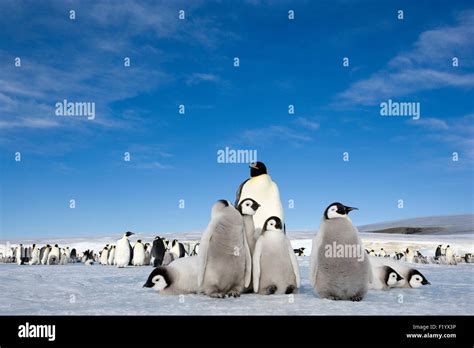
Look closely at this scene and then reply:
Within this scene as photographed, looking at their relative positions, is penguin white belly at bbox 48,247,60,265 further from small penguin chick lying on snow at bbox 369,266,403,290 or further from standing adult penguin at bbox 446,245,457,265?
small penguin chick lying on snow at bbox 369,266,403,290

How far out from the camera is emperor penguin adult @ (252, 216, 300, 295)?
205 inches

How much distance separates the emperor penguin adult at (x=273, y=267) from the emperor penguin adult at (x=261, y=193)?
1.17 m

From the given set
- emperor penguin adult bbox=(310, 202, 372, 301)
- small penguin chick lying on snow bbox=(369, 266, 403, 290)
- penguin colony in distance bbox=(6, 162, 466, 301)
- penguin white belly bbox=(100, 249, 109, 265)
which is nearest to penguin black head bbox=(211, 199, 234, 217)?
penguin colony in distance bbox=(6, 162, 466, 301)

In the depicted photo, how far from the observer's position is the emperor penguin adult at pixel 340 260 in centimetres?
471

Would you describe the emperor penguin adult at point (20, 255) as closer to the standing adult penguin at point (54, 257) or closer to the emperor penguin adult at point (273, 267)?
the standing adult penguin at point (54, 257)

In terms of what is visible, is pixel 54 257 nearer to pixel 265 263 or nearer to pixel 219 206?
pixel 219 206

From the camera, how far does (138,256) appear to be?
45.5ft

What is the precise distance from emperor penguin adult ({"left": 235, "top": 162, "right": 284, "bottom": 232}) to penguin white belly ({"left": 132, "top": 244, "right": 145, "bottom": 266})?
7.30 meters

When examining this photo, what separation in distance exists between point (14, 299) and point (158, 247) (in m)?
8.65

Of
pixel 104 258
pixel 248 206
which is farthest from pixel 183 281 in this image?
pixel 104 258

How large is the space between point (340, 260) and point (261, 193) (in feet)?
7.26

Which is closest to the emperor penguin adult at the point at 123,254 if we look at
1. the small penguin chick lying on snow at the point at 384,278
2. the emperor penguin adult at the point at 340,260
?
the small penguin chick lying on snow at the point at 384,278

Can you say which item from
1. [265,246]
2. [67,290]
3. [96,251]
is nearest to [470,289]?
[265,246]

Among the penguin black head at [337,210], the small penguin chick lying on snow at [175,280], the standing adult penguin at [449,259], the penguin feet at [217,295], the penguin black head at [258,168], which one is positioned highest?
the penguin black head at [258,168]
